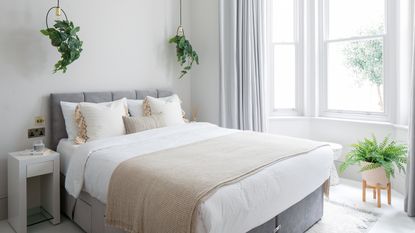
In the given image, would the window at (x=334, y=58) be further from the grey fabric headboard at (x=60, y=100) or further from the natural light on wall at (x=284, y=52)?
the grey fabric headboard at (x=60, y=100)

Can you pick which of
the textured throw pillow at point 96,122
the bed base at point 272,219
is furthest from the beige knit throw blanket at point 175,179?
the textured throw pillow at point 96,122

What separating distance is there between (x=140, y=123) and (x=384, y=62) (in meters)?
2.83

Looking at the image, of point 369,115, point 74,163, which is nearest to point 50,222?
point 74,163

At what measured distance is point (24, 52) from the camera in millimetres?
2770

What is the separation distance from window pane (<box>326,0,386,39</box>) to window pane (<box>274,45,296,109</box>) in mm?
592

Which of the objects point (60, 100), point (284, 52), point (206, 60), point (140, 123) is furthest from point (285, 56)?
point (60, 100)

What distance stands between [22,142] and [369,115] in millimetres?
3819

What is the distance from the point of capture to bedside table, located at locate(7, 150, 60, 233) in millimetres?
2410

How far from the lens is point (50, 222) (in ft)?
8.73

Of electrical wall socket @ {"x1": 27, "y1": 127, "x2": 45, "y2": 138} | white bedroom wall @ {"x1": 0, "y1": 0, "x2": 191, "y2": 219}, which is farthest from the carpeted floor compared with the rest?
electrical wall socket @ {"x1": 27, "y1": 127, "x2": 45, "y2": 138}

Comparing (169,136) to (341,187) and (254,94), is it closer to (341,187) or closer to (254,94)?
(254,94)

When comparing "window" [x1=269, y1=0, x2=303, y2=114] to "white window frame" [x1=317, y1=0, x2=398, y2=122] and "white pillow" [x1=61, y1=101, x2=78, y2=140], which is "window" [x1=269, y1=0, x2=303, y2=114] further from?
"white pillow" [x1=61, y1=101, x2=78, y2=140]

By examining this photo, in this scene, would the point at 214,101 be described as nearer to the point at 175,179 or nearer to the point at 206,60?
the point at 206,60

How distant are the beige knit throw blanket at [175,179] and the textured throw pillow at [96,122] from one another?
849 millimetres
